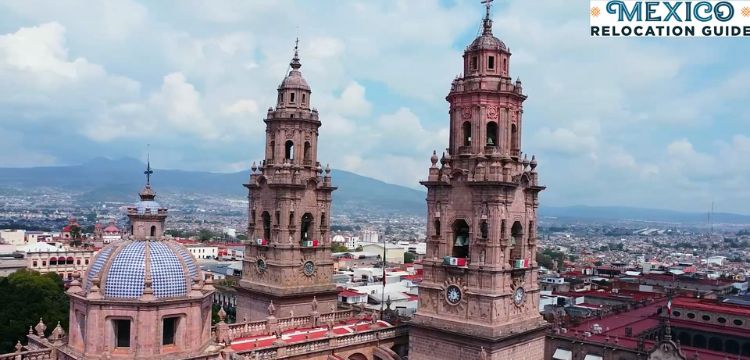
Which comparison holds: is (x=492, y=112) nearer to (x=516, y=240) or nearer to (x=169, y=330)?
(x=516, y=240)

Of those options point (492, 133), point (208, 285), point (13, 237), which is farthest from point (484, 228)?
point (13, 237)

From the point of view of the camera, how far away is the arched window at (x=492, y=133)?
30.1 meters

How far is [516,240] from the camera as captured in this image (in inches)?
1193

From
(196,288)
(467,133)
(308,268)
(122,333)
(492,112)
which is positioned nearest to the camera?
(122,333)

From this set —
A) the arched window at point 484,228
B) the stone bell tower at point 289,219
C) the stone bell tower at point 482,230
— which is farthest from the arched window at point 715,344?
the stone bell tower at point 289,219

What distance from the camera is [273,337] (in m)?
30.9

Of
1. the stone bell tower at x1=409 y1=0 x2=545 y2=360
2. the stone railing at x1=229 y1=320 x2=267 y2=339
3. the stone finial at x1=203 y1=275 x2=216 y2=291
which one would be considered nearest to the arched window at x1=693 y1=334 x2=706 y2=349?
the stone bell tower at x1=409 y1=0 x2=545 y2=360

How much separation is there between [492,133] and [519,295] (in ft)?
25.6

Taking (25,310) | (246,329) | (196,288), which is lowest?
(25,310)

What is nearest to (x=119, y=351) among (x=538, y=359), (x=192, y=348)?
(x=192, y=348)

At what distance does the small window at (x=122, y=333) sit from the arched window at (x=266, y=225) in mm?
14667

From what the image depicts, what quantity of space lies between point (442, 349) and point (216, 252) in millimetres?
104387

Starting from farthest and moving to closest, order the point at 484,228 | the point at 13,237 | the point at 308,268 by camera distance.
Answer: the point at 13,237
the point at 308,268
the point at 484,228

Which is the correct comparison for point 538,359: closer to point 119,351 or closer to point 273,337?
point 273,337
